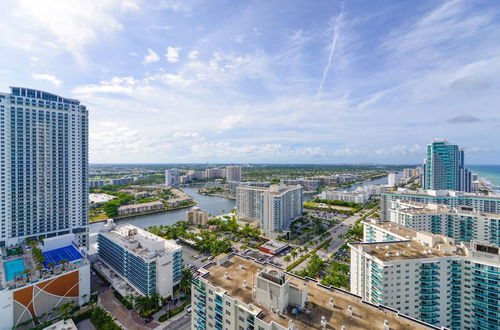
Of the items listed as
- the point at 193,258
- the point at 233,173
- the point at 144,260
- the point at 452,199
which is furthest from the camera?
the point at 233,173

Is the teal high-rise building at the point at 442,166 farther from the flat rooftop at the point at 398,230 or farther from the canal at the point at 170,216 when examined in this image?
the canal at the point at 170,216

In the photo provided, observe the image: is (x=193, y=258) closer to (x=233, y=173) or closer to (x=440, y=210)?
(x=440, y=210)

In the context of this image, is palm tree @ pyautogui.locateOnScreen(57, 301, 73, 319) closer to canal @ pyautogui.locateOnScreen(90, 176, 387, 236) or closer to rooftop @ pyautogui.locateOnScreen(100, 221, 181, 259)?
rooftop @ pyautogui.locateOnScreen(100, 221, 181, 259)

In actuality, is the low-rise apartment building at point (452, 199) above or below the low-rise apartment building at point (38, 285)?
above

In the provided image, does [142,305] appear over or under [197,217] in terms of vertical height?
under

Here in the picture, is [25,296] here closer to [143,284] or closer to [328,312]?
[143,284]

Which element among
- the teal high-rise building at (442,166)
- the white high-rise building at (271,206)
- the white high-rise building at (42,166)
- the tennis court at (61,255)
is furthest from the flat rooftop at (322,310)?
the teal high-rise building at (442,166)

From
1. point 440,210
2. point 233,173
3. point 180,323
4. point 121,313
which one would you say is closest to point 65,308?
point 121,313
